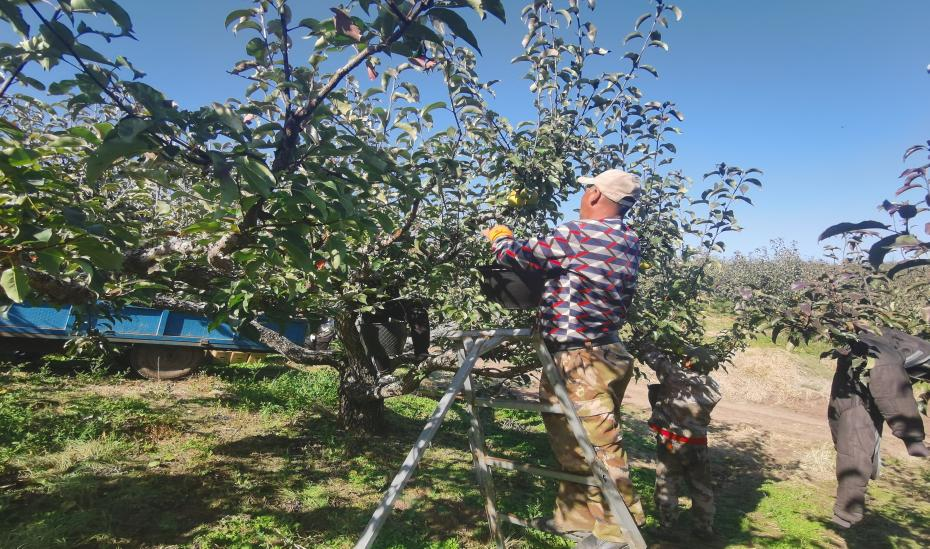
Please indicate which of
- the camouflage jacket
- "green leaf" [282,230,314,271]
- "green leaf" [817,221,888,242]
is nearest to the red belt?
the camouflage jacket

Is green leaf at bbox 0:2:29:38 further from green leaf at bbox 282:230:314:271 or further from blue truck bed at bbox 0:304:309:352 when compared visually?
blue truck bed at bbox 0:304:309:352

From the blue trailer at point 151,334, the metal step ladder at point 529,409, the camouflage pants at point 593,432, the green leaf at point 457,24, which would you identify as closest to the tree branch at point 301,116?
the green leaf at point 457,24

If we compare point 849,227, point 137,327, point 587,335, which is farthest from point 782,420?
point 137,327

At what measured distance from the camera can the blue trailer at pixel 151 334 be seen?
682 centimetres

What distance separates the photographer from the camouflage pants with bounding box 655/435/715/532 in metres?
4.21

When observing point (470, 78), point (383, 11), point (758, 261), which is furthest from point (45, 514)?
point (758, 261)

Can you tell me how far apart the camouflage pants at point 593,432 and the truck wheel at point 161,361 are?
781 cm

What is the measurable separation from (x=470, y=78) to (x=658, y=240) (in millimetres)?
2240

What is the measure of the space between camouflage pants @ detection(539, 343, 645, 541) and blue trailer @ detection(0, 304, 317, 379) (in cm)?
549

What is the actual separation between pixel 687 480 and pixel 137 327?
27.3 ft

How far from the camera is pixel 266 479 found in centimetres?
423

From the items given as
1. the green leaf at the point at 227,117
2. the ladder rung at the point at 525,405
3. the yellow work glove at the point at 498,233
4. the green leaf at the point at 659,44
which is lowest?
the ladder rung at the point at 525,405

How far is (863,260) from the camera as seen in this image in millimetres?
4902

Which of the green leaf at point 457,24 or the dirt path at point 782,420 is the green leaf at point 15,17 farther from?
the dirt path at point 782,420
